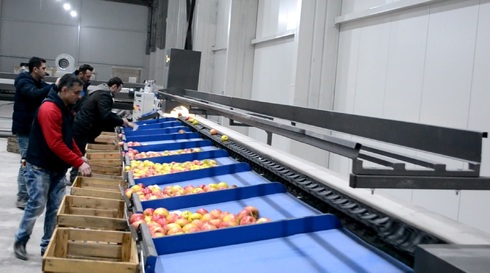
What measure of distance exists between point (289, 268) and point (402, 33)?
3691 millimetres

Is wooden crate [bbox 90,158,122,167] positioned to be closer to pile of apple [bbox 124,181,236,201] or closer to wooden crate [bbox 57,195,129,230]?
wooden crate [bbox 57,195,129,230]

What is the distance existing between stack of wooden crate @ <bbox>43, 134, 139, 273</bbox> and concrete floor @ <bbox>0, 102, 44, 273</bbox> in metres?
0.81

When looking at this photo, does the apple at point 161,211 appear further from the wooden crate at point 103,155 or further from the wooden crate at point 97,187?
the wooden crate at point 103,155

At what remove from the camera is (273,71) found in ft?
27.4

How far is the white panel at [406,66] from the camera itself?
468 cm

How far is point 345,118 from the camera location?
7.36 feet

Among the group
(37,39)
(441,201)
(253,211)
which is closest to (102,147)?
(441,201)

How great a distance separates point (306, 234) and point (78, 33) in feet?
66.3

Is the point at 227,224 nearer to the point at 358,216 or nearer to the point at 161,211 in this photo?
the point at 161,211

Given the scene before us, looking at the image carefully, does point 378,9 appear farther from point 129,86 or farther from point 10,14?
point 10,14

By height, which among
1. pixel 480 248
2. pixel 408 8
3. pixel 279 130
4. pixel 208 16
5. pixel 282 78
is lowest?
pixel 480 248

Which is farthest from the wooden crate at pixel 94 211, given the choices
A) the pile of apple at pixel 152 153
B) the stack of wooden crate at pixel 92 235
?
the pile of apple at pixel 152 153

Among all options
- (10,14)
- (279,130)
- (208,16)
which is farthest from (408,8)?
(10,14)

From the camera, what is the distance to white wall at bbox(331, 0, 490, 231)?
3941 mm
